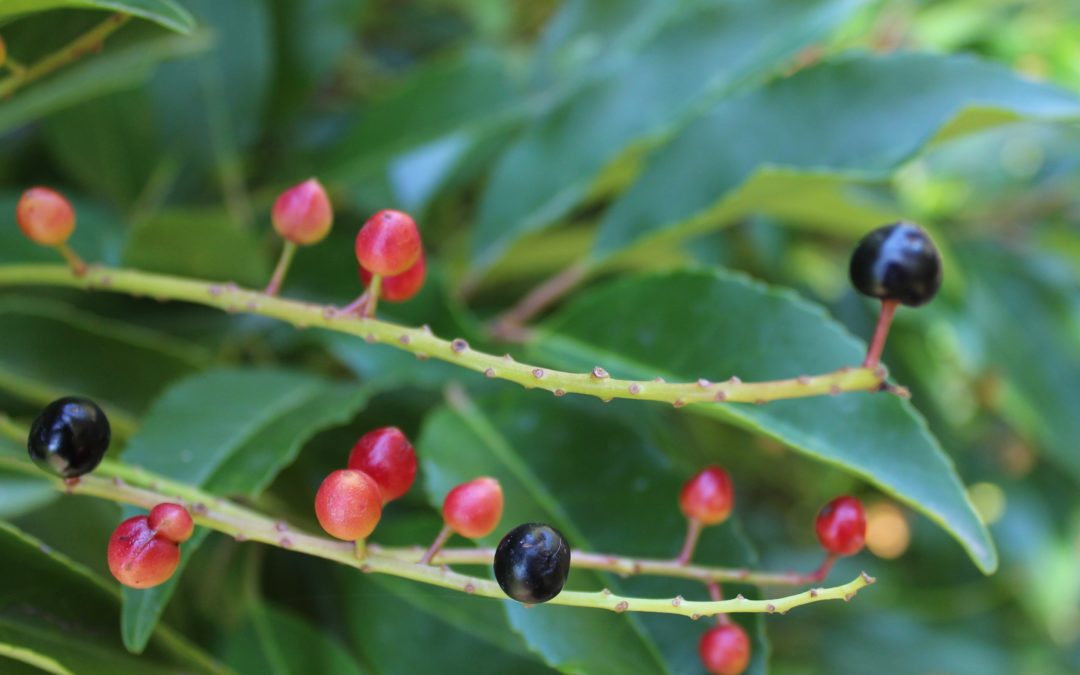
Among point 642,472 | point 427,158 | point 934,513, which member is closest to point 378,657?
point 642,472

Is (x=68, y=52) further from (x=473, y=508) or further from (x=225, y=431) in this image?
(x=473, y=508)

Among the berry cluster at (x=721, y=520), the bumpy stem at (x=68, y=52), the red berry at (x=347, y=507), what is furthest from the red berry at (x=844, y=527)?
the bumpy stem at (x=68, y=52)

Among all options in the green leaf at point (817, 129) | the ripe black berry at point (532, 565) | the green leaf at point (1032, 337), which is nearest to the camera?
the ripe black berry at point (532, 565)

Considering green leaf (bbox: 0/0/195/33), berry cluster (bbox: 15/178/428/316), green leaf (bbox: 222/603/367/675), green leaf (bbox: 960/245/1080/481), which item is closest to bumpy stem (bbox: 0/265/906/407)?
berry cluster (bbox: 15/178/428/316)

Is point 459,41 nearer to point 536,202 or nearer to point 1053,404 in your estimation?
point 536,202

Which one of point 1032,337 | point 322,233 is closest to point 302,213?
point 322,233

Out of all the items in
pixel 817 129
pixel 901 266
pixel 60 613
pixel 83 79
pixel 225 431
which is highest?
pixel 817 129

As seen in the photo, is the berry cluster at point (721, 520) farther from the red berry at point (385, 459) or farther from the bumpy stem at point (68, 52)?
the bumpy stem at point (68, 52)
